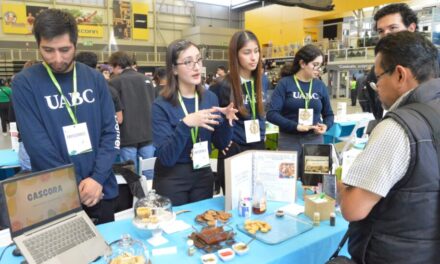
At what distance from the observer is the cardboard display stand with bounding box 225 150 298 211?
1.73 meters

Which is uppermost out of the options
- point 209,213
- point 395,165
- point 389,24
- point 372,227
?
point 389,24

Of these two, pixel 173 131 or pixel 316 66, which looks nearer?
pixel 173 131

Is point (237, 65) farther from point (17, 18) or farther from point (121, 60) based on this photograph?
point (17, 18)

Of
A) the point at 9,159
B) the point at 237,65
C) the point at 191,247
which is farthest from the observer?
the point at 9,159

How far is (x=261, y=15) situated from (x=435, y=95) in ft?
55.8

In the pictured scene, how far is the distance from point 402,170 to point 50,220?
46.0 inches

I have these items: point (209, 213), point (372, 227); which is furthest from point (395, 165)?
point (209, 213)

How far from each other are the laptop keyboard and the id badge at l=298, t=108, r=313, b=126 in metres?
1.88

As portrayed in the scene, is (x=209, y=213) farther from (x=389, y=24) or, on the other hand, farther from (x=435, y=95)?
(x=389, y=24)

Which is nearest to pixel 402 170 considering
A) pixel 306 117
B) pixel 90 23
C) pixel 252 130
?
pixel 252 130

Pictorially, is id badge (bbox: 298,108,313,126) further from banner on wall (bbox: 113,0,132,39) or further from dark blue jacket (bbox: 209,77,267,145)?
banner on wall (bbox: 113,0,132,39)

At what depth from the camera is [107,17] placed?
16.8 meters

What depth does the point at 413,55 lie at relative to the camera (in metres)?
1.07

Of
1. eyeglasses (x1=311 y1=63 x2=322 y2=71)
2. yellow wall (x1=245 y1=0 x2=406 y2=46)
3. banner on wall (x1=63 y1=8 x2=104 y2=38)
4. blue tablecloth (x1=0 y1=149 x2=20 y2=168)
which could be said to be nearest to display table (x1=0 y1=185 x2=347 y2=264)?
eyeglasses (x1=311 y1=63 x2=322 y2=71)
